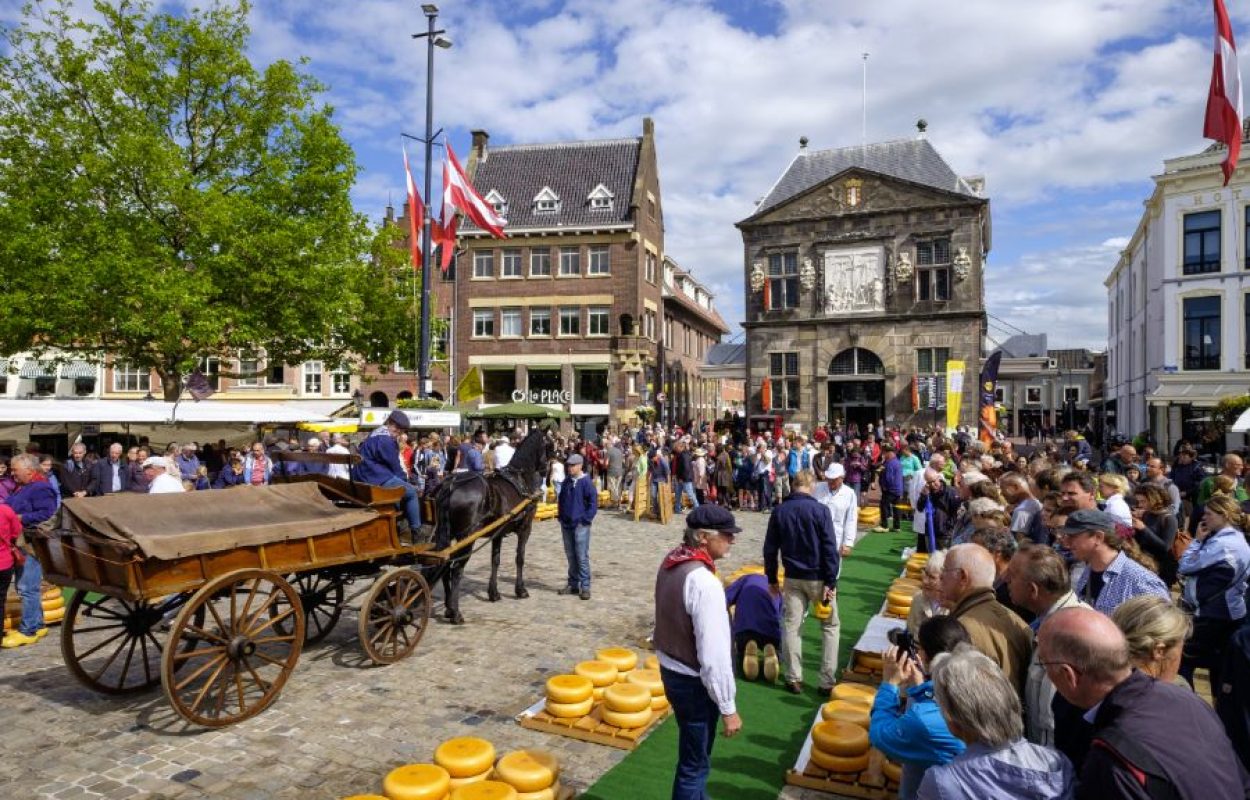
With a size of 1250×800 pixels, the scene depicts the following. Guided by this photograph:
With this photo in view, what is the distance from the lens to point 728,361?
134 ft

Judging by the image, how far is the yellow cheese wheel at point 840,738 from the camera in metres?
4.99

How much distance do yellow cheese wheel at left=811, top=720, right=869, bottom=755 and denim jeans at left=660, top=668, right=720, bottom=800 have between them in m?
1.28

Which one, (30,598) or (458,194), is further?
(458,194)

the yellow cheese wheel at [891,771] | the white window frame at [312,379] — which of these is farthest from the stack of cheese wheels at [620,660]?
the white window frame at [312,379]

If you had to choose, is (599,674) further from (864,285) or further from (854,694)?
(864,285)

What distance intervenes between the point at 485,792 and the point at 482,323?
3701 centimetres

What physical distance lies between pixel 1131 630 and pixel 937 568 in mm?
1800

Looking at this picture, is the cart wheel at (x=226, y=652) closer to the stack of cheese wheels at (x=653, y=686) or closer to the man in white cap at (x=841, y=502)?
the stack of cheese wheels at (x=653, y=686)

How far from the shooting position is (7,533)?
7.29 m

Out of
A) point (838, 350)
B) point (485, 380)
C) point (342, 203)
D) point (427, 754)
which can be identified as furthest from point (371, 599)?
point (485, 380)

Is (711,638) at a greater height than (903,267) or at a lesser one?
lesser

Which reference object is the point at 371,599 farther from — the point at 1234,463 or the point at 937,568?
the point at 1234,463

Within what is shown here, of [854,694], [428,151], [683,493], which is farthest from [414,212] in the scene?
[854,694]

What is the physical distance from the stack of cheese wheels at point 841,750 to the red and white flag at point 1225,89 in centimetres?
941
